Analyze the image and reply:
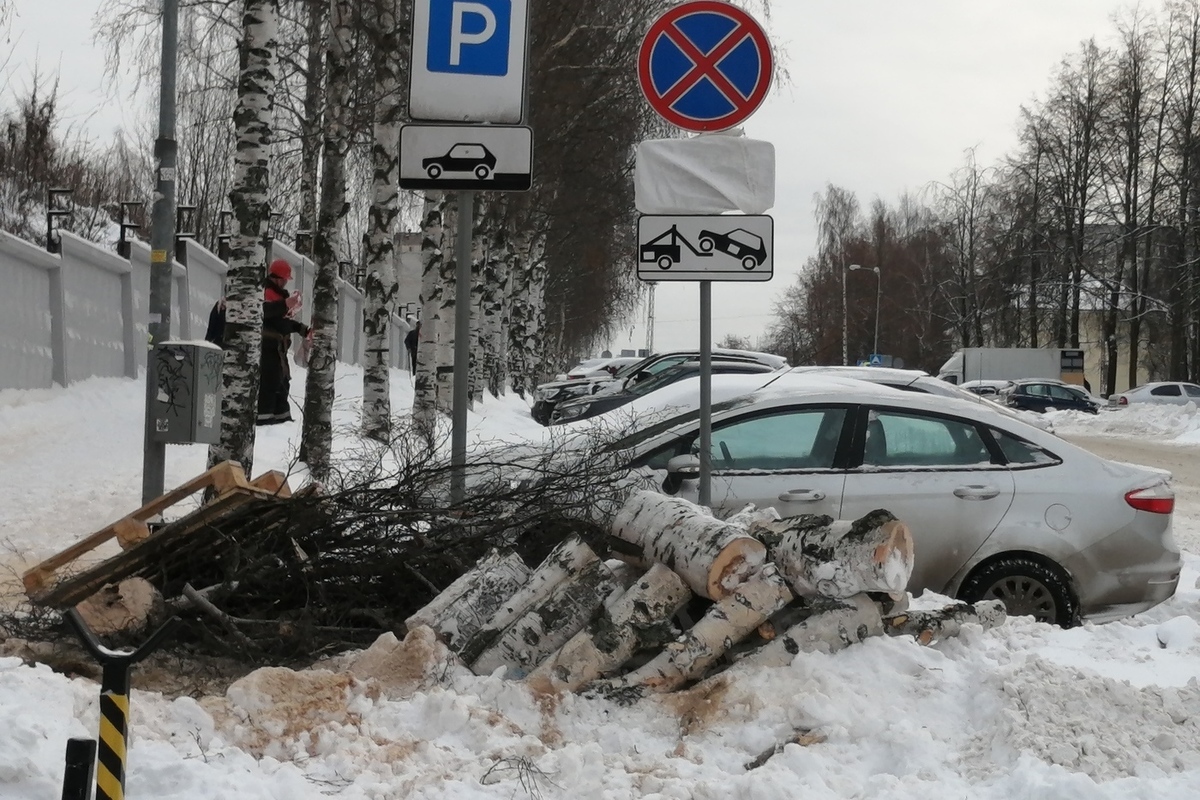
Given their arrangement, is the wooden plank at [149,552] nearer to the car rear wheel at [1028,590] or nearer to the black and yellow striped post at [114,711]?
the black and yellow striped post at [114,711]

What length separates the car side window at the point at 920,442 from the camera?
7.70 meters

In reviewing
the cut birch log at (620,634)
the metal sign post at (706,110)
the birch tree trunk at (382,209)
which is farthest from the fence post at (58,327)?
the cut birch log at (620,634)

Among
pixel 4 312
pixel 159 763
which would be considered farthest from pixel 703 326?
pixel 4 312

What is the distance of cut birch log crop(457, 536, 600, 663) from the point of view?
516cm

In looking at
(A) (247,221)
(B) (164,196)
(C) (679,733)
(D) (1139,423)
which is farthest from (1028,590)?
(D) (1139,423)

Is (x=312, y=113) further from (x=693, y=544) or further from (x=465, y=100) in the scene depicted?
(x=693, y=544)

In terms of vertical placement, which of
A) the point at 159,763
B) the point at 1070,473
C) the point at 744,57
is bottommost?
the point at 159,763

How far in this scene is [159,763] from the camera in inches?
152

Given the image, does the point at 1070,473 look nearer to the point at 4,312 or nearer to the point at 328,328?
the point at 328,328

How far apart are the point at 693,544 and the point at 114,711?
2.67 metres

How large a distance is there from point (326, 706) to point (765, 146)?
11.8ft

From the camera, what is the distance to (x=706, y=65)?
21.6ft

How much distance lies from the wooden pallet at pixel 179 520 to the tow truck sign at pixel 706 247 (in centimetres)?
213

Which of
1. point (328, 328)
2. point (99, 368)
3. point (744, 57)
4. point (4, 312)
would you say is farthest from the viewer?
point (99, 368)
